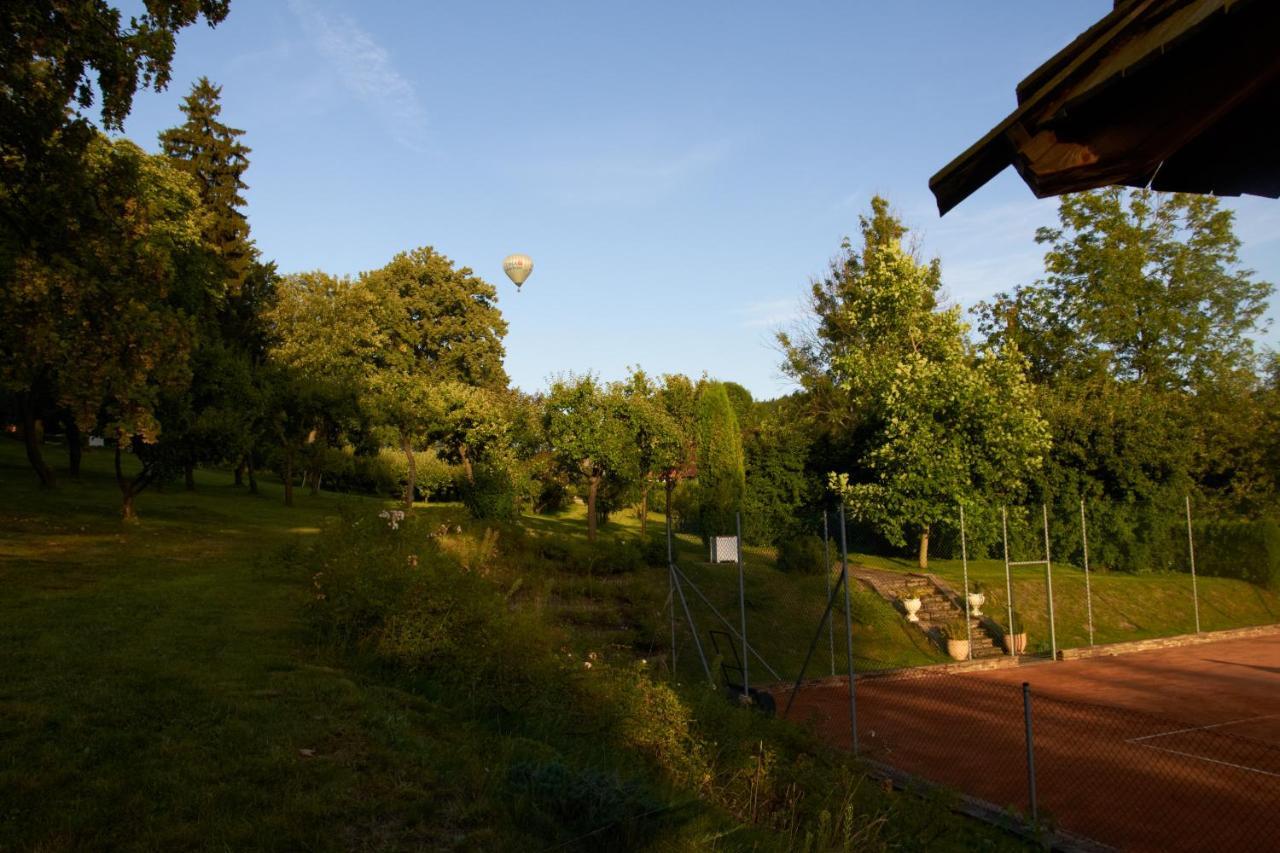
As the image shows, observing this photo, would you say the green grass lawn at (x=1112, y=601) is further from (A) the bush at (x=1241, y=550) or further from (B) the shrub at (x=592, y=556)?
(B) the shrub at (x=592, y=556)

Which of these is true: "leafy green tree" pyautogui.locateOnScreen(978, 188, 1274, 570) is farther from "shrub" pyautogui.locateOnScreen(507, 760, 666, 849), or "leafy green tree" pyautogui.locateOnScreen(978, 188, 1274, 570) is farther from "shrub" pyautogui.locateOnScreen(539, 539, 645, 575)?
"shrub" pyautogui.locateOnScreen(507, 760, 666, 849)

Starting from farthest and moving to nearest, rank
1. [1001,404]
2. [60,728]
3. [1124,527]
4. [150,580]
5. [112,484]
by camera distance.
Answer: [112,484], [1124,527], [1001,404], [150,580], [60,728]

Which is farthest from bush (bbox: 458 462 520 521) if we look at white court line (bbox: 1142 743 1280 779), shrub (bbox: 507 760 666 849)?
shrub (bbox: 507 760 666 849)

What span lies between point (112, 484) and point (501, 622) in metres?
26.5

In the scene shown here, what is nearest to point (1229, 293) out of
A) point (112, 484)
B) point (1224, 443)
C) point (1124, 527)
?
point (1224, 443)

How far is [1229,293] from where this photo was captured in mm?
37844

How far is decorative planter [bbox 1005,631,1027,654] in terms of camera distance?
18266mm

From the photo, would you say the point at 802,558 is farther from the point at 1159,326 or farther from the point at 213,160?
the point at 213,160

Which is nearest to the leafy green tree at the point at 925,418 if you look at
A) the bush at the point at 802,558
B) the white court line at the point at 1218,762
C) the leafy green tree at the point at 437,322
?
the bush at the point at 802,558

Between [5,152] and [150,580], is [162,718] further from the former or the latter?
[5,152]

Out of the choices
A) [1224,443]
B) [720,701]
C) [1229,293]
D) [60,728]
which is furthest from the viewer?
[1229,293]

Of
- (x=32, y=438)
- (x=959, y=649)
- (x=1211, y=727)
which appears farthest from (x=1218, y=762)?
(x=32, y=438)

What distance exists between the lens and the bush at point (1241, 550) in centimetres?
2670

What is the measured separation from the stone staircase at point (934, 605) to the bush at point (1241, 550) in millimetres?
12712
